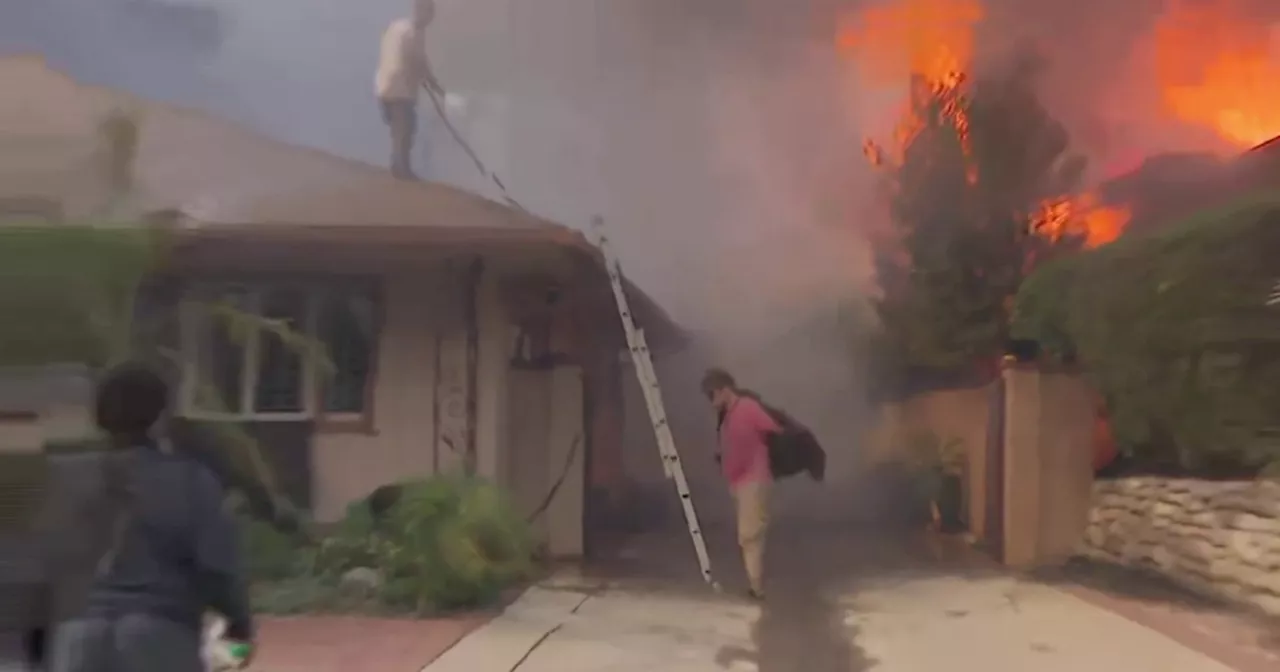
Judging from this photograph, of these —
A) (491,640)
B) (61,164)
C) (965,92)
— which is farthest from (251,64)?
(965,92)

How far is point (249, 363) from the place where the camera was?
11.3 ft

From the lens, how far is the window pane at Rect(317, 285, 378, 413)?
3.48 metres

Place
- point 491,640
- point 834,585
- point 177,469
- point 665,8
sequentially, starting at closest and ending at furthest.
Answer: point 177,469, point 491,640, point 834,585, point 665,8

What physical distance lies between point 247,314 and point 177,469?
5.51 feet

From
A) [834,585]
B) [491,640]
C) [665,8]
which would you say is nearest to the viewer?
[491,640]

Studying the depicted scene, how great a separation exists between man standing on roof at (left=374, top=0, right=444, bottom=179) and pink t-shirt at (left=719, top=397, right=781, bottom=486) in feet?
4.12

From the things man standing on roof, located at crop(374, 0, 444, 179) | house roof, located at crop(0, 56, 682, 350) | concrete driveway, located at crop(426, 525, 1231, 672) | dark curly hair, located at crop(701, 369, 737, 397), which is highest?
man standing on roof, located at crop(374, 0, 444, 179)

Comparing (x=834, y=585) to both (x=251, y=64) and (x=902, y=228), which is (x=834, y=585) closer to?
(x=902, y=228)

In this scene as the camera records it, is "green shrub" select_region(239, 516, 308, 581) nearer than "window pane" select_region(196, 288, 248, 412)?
Yes

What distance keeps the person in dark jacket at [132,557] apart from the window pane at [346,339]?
1633 millimetres

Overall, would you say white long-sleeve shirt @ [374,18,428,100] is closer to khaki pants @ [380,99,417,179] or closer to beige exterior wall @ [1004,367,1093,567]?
khaki pants @ [380,99,417,179]

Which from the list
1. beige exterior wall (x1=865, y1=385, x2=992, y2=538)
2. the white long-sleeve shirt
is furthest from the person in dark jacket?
beige exterior wall (x1=865, y1=385, x2=992, y2=538)

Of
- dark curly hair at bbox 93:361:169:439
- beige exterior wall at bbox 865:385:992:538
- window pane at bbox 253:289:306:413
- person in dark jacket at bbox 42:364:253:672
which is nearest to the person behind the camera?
person in dark jacket at bbox 42:364:253:672

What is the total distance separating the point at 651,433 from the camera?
3422mm
